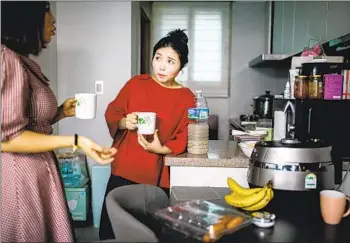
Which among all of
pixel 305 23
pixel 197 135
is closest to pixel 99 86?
pixel 197 135

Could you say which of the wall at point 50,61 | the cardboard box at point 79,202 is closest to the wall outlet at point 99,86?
the wall at point 50,61

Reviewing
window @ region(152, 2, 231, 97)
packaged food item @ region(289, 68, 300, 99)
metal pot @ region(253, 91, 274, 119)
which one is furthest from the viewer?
window @ region(152, 2, 231, 97)

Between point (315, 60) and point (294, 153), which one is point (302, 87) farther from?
point (294, 153)

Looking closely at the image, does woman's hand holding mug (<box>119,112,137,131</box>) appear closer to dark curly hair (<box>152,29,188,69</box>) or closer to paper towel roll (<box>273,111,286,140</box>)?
dark curly hair (<box>152,29,188,69</box>)

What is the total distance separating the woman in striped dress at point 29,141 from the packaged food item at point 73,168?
0.96 feet

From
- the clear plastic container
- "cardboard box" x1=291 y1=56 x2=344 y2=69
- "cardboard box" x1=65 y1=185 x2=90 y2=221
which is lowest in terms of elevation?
"cardboard box" x1=65 y1=185 x2=90 y2=221

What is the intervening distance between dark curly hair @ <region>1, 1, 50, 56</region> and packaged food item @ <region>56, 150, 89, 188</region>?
416 millimetres

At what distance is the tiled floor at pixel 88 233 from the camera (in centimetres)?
107

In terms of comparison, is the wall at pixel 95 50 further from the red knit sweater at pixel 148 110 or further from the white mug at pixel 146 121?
the white mug at pixel 146 121

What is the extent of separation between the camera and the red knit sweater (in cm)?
106

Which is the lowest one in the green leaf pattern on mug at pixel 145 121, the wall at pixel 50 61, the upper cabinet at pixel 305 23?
the green leaf pattern on mug at pixel 145 121

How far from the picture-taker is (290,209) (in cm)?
74

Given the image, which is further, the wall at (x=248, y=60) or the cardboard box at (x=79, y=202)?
the wall at (x=248, y=60)

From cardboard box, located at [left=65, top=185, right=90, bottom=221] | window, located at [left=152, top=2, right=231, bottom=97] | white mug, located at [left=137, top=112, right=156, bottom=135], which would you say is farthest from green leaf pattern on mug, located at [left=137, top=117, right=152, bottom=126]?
window, located at [left=152, top=2, right=231, bottom=97]
